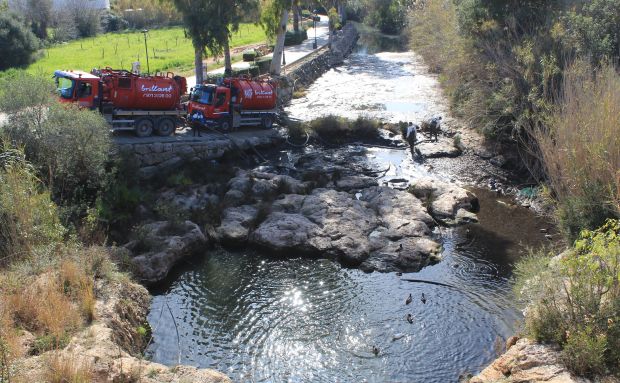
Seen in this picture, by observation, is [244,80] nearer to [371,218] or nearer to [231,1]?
[231,1]

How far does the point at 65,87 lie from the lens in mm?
22281

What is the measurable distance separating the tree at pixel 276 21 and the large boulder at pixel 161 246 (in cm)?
1765

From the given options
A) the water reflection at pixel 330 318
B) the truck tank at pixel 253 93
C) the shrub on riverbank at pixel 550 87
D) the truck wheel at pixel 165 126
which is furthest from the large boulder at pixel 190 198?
the shrub on riverbank at pixel 550 87

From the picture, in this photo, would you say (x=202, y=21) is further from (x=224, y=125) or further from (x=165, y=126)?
(x=165, y=126)

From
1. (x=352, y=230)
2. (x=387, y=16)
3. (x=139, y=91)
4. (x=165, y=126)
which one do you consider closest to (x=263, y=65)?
(x=165, y=126)

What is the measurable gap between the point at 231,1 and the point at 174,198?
39.6ft

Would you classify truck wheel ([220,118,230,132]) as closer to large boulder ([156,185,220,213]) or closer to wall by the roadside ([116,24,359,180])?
wall by the roadside ([116,24,359,180])

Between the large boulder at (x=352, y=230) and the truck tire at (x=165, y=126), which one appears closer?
the large boulder at (x=352, y=230)

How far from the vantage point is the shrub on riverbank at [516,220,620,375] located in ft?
32.3

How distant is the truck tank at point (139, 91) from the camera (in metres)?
22.3

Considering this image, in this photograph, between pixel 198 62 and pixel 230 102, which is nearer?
pixel 230 102

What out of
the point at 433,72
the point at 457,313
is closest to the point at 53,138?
the point at 457,313

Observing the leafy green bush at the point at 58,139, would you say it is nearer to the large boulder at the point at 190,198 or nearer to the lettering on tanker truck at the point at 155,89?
the large boulder at the point at 190,198

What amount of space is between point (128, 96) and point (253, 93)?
5.70 meters
